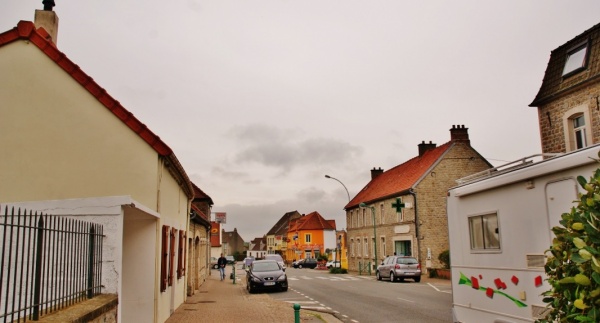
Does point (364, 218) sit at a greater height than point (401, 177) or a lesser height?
lesser

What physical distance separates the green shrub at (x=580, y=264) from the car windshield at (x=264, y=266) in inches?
849

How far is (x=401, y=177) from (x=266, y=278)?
22197 millimetres

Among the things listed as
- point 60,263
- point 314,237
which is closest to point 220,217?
point 60,263

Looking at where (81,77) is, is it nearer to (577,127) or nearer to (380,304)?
(380,304)

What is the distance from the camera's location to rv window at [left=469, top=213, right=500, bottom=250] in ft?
24.9

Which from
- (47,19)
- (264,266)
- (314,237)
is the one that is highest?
(47,19)

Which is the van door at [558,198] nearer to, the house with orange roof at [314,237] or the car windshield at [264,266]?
the car windshield at [264,266]

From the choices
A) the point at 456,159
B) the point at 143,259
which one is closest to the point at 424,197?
Result: the point at 456,159

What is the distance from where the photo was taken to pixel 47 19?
13.6 meters

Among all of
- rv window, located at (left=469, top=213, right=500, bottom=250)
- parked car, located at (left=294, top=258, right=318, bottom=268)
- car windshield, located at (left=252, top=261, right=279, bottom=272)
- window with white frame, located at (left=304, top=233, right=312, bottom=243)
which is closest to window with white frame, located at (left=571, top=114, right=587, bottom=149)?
rv window, located at (left=469, top=213, right=500, bottom=250)

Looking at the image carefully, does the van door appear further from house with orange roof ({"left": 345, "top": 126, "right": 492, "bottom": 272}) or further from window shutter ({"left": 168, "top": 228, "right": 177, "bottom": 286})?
house with orange roof ({"left": 345, "top": 126, "right": 492, "bottom": 272})

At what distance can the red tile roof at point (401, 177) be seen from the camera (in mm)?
38656

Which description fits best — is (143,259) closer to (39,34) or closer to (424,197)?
(39,34)

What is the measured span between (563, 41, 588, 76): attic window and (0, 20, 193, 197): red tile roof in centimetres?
1448
